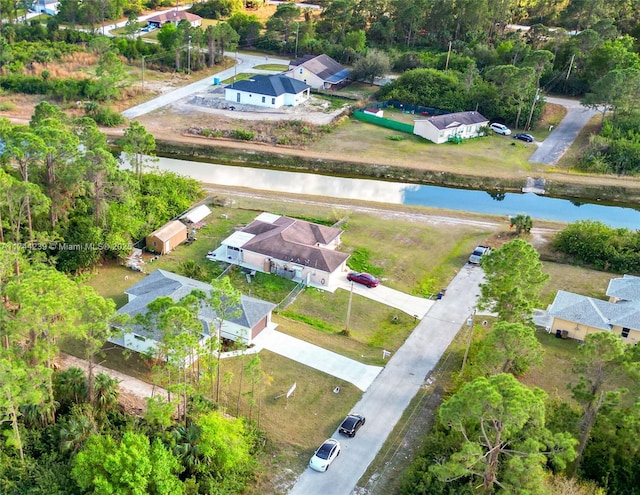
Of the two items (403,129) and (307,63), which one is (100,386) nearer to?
(403,129)

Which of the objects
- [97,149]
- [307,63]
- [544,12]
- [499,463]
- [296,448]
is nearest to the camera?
[499,463]

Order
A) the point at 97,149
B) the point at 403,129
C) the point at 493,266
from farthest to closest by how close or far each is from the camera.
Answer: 1. the point at 403,129
2. the point at 97,149
3. the point at 493,266

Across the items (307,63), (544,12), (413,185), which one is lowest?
(413,185)

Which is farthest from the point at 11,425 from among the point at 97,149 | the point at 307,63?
the point at 307,63

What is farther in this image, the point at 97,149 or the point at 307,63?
the point at 307,63

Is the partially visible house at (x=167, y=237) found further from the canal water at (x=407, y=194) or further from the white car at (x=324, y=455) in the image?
the white car at (x=324, y=455)

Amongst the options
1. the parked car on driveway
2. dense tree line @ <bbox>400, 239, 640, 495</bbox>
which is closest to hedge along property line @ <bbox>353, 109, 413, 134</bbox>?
the parked car on driveway

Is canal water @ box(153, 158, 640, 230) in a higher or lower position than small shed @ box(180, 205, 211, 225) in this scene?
lower

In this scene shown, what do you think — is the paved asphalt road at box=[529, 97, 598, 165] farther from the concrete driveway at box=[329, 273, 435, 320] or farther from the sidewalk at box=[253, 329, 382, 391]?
the sidewalk at box=[253, 329, 382, 391]
